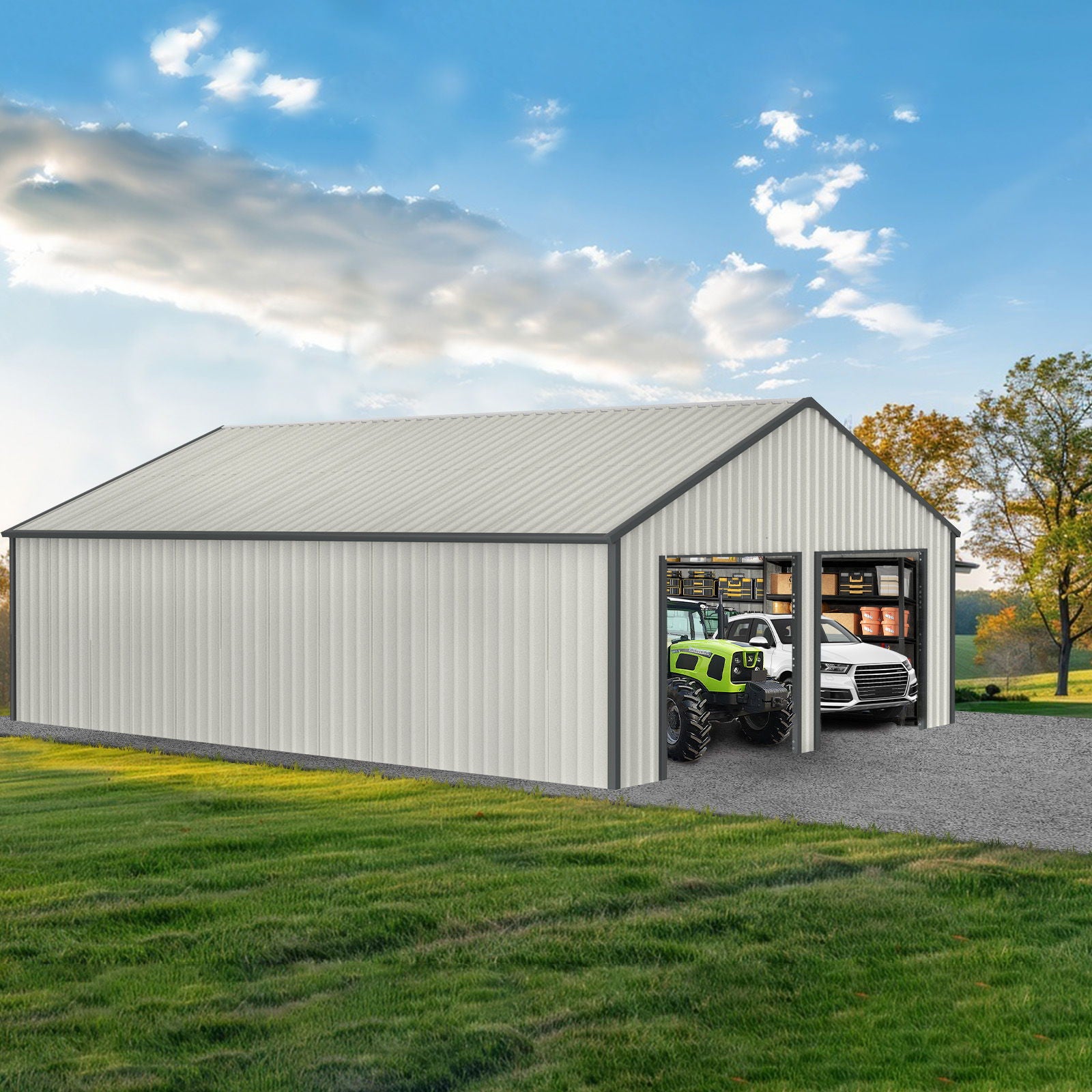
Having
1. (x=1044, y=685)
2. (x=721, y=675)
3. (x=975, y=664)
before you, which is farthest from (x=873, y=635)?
(x=975, y=664)

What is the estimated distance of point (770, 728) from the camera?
19.3 metres

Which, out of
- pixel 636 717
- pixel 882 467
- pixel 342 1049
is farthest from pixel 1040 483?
pixel 342 1049

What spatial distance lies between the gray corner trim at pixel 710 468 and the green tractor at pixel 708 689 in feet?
7.10

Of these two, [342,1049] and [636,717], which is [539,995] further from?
[636,717]

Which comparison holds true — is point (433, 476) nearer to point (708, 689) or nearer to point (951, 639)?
point (708, 689)

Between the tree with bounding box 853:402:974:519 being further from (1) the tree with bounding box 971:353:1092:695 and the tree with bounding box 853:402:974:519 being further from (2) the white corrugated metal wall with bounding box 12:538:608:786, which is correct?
(2) the white corrugated metal wall with bounding box 12:538:608:786

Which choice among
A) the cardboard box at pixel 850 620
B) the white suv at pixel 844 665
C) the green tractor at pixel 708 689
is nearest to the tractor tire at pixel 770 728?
the green tractor at pixel 708 689

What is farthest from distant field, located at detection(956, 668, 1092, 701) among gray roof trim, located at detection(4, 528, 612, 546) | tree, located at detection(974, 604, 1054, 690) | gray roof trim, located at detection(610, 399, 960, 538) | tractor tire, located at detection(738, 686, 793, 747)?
gray roof trim, located at detection(4, 528, 612, 546)

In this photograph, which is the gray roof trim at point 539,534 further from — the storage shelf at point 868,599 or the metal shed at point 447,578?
the storage shelf at point 868,599

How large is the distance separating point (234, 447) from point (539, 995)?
18.3 m

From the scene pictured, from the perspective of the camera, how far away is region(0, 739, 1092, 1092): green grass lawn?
7.09 metres

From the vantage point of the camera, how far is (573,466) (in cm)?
1836

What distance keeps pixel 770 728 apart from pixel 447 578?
229 inches

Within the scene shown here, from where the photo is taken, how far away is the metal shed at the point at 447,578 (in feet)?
50.4
